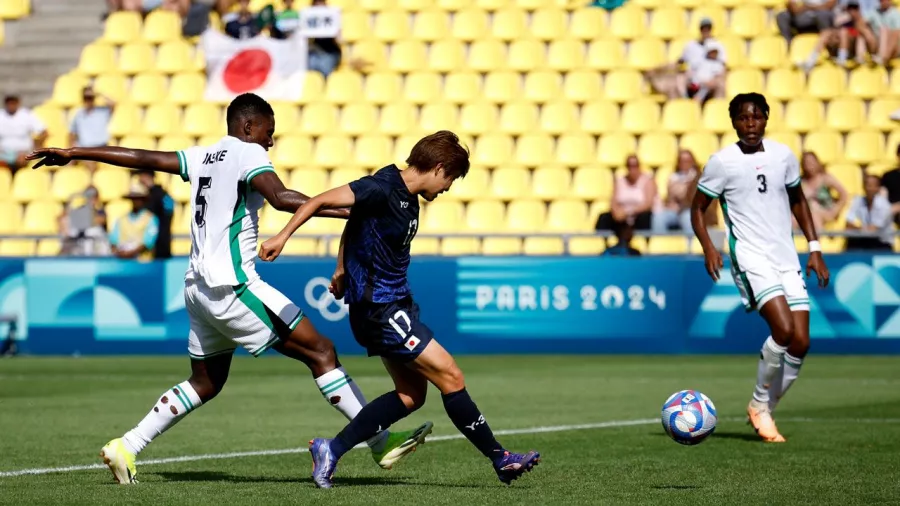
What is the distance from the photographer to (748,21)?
22906 millimetres

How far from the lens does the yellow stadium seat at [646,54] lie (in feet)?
74.4

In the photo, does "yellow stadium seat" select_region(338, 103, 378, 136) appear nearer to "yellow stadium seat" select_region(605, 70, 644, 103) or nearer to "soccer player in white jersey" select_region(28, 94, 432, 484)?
"yellow stadium seat" select_region(605, 70, 644, 103)

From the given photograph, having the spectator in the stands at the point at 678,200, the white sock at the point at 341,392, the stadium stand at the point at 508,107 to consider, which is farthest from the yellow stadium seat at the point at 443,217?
the white sock at the point at 341,392

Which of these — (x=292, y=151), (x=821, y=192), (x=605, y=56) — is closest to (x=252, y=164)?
(x=821, y=192)

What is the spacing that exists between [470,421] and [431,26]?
55.2 feet

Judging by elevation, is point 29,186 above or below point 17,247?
above

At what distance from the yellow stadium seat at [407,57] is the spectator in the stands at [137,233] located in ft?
18.3

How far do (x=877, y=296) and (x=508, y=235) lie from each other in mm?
4552

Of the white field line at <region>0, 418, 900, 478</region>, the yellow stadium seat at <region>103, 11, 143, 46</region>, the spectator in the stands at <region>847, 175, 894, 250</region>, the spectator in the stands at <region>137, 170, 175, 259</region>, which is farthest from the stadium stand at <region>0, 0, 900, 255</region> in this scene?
the white field line at <region>0, 418, 900, 478</region>

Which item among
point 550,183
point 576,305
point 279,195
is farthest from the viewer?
point 550,183

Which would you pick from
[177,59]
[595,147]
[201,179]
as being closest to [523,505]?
[201,179]

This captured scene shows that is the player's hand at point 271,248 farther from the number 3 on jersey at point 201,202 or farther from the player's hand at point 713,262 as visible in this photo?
the player's hand at point 713,262

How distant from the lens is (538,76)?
74.2 feet

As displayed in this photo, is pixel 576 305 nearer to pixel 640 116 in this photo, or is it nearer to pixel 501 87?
pixel 640 116
